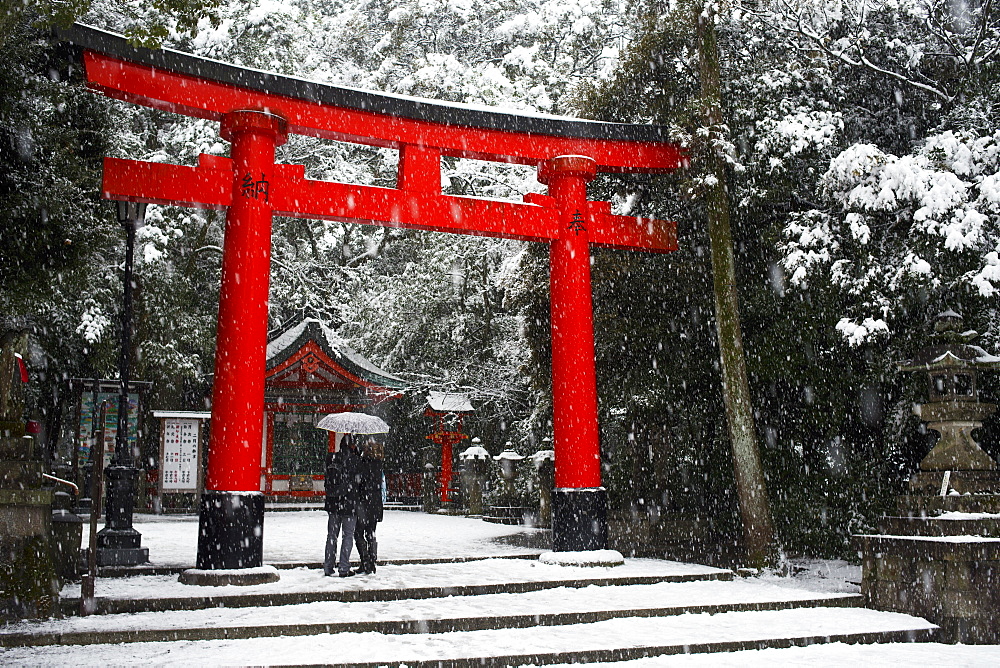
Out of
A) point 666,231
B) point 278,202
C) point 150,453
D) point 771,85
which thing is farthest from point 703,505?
point 150,453

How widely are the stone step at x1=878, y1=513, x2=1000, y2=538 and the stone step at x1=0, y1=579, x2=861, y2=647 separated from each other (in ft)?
3.07

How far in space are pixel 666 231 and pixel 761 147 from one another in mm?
1713

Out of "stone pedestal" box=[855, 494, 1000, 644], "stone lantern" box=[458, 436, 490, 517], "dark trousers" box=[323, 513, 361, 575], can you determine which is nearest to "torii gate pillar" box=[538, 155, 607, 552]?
"dark trousers" box=[323, 513, 361, 575]

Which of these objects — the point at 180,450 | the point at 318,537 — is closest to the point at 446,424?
the point at 180,450

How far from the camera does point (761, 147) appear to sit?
37.1 ft

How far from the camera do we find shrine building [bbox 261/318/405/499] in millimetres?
23156

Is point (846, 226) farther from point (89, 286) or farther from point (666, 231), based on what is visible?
point (89, 286)

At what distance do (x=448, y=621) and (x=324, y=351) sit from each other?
55.0 feet

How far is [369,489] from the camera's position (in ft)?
30.6

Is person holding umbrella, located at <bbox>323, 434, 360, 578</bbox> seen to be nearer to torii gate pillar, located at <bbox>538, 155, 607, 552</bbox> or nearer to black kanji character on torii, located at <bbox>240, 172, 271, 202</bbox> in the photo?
torii gate pillar, located at <bbox>538, 155, 607, 552</bbox>

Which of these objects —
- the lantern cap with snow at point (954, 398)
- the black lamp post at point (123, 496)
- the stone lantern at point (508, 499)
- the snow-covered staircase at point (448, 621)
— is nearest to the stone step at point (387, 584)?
the snow-covered staircase at point (448, 621)

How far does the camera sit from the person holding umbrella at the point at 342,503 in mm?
9133

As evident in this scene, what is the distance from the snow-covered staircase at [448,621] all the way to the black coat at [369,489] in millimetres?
703

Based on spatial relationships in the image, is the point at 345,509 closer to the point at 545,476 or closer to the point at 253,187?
the point at 253,187
